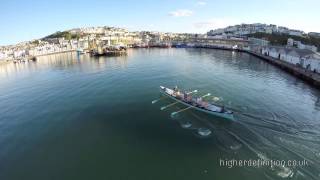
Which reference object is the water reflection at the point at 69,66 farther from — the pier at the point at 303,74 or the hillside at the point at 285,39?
the hillside at the point at 285,39

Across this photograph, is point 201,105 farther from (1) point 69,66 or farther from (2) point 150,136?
(1) point 69,66

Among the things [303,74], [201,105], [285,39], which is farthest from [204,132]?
[285,39]

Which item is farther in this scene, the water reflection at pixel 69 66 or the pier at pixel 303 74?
the water reflection at pixel 69 66

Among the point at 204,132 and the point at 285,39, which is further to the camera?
the point at 285,39

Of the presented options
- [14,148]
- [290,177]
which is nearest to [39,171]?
[14,148]

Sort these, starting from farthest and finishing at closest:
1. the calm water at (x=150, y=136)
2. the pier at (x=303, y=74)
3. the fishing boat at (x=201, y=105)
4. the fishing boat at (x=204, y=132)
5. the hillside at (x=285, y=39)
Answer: the hillside at (x=285, y=39) → the pier at (x=303, y=74) → the fishing boat at (x=201, y=105) → the fishing boat at (x=204, y=132) → the calm water at (x=150, y=136)

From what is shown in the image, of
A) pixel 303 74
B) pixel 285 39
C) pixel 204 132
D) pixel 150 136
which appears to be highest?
pixel 285 39

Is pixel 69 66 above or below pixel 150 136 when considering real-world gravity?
above

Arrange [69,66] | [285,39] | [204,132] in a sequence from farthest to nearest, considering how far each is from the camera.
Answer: [285,39] < [69,66] < [204,132]

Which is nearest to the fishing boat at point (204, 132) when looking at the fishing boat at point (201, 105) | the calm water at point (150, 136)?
the calm water at point (150, 136)

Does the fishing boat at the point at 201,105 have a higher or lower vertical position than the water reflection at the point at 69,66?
lower

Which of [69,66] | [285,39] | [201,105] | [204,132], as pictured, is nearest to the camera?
[204,132]

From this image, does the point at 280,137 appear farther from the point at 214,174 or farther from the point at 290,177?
the point at 214,174
